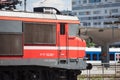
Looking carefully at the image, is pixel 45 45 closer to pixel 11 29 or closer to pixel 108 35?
pixel 11 29

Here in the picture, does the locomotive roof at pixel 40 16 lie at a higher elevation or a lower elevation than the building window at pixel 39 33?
higher

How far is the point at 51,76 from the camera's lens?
62.7 feet

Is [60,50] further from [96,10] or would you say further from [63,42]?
[96,10]

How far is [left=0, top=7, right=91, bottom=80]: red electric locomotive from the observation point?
1798 centimetres

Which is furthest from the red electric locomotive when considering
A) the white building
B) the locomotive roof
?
the white building

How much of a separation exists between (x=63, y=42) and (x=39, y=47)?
4.34 ft

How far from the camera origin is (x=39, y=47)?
18594 mm

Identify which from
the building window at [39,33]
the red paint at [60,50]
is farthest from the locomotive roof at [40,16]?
the building window at [39,33]

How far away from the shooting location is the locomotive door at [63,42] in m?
19.2

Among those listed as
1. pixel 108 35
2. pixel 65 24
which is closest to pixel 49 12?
pixel 65 24

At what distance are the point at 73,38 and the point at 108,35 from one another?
1584 inches

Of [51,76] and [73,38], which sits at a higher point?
[73,38]

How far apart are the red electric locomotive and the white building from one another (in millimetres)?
117504

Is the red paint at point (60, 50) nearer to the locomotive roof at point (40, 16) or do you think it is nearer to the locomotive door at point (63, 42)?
the locomotive door at point (63, 42)
